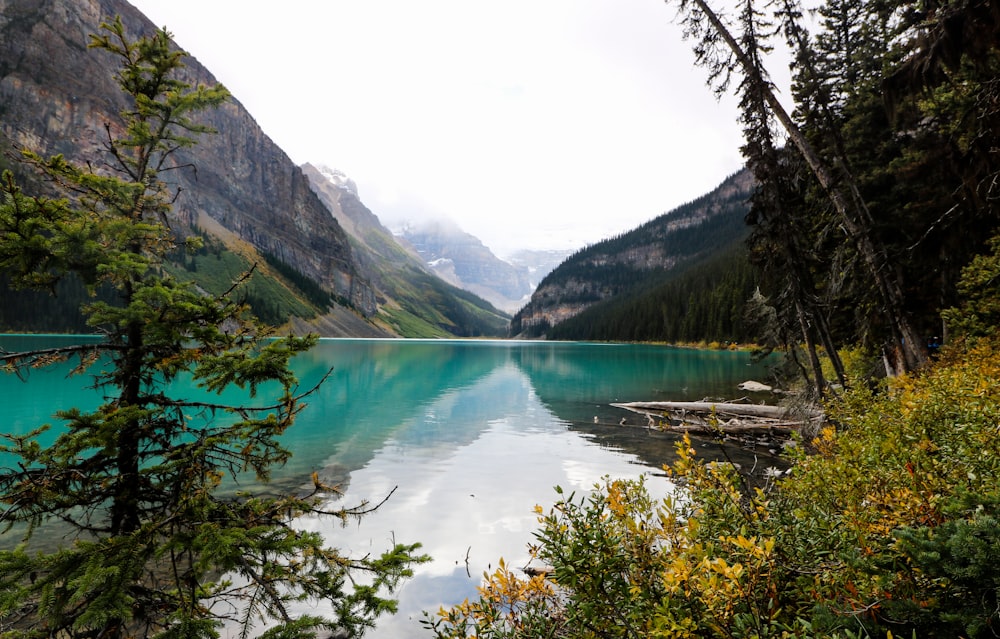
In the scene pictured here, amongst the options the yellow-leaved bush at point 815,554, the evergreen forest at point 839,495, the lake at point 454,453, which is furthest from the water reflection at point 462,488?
the yellow-leaved bush at point 815,554

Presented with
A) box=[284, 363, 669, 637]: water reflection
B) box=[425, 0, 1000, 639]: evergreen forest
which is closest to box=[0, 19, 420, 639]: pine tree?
box=[425, 0, 1000, 639]: evergreen forest

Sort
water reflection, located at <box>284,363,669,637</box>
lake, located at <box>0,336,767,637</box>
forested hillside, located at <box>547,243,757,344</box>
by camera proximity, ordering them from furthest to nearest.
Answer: forested hillside, located at <box>547,243,757,344</box> < lake, located at <box>0,336,767,637</box> < water reflection, located at <box>284,363,669,637</box>

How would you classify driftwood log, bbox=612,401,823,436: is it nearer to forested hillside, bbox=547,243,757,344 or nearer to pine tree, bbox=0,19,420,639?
pine tree, bbox=0,19,420,639

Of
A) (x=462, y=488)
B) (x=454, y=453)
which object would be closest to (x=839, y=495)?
(x=462, y=488)

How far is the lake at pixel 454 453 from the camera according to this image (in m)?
10.8

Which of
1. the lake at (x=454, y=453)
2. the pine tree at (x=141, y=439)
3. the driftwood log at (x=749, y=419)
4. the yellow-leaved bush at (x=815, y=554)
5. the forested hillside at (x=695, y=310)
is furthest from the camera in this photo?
the forested hillside at (x=695, y=310)

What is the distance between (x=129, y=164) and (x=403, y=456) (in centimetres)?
1600

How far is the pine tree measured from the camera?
3.81 meters

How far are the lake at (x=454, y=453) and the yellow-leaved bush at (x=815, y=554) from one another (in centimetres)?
518

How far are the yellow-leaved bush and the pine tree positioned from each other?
1984mm

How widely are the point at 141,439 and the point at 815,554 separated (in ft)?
20.9

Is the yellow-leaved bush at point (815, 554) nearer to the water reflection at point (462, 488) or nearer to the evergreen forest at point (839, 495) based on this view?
the evergreen forest at point (839, 495)

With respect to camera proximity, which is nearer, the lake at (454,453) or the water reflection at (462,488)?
the water reflection at (462,488)

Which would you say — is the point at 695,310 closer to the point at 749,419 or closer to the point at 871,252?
the point at 749,419
